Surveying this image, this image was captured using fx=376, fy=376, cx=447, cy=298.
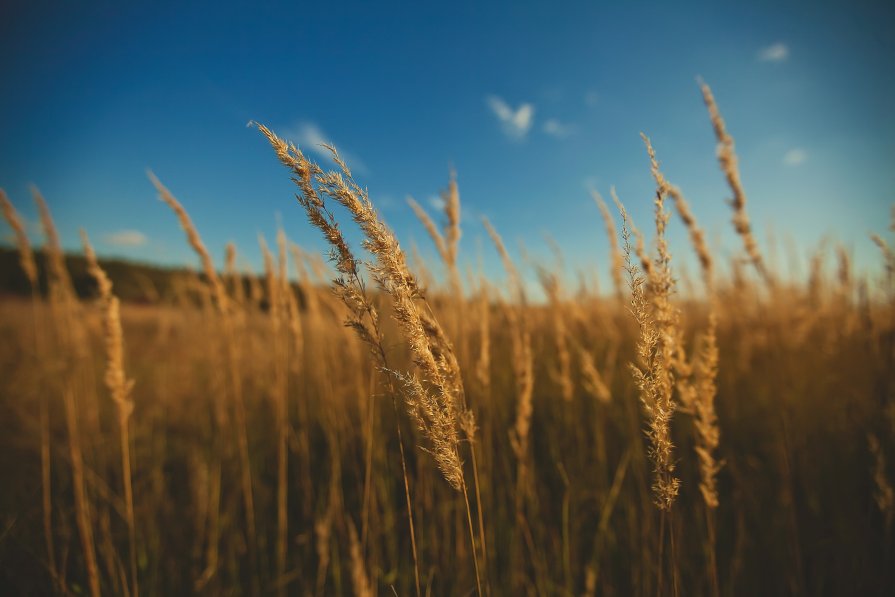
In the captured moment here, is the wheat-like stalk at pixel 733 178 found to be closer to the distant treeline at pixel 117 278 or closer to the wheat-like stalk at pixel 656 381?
the wheat-like stalk at pixel 656 381

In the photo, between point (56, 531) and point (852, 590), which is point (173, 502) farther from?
point (852, 590)

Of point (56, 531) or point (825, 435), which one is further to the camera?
point (825, 435)

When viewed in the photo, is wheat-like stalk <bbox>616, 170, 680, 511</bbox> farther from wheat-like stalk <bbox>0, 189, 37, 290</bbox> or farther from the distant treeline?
wheat-like stalk <bbox>0, 189, 37, 290</bbox>

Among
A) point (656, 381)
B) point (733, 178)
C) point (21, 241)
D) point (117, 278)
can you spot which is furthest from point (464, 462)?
point (117, 278)

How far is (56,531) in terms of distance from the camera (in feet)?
7.00

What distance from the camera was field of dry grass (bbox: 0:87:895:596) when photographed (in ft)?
3.13

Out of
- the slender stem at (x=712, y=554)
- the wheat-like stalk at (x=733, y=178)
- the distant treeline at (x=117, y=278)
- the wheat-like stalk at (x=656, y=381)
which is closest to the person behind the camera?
the wheat-like stalk at (x=656, y=381)

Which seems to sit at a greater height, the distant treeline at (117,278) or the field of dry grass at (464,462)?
the distant treeline at (117,278)

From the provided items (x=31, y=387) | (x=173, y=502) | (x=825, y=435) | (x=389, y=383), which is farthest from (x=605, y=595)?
(x=31, y=387)

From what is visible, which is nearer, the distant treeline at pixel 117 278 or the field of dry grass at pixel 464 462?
the field of dry grass at pixel 464 462

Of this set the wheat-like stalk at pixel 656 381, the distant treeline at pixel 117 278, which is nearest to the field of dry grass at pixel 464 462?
the wheat-like stalk at pixel 656 381

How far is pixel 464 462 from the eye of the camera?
958mm

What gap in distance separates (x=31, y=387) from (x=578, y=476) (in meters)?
6.64

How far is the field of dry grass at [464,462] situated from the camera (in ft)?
3.13
